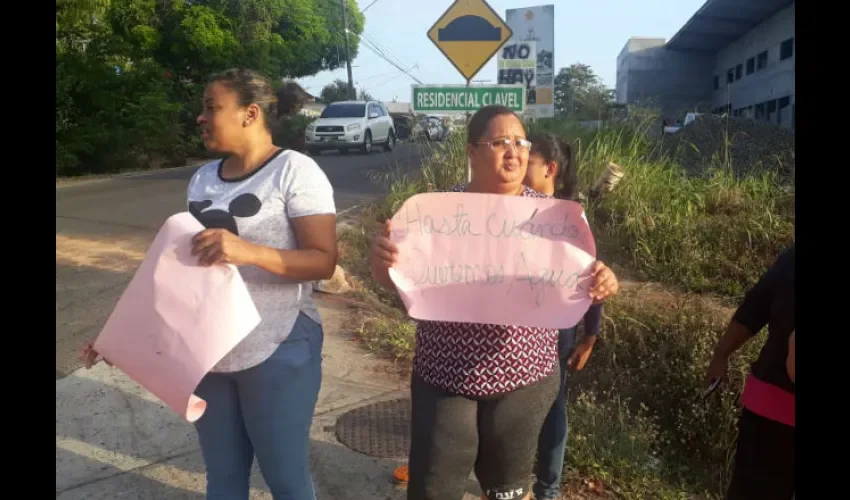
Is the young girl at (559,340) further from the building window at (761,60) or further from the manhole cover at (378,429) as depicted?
the building window at (761,60)

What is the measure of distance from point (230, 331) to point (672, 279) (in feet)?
16.3

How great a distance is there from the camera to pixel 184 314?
86.3 inches

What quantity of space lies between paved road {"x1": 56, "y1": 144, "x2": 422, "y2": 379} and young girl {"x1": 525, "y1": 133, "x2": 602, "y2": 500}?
3212 millimetres

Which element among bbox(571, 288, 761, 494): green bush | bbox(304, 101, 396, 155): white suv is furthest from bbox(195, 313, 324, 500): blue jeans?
bbox(304, 101, 396, 155): white suv

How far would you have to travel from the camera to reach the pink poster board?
216 cm

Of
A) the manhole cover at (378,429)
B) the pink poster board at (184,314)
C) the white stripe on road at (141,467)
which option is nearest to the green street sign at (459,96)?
the manhole cover at (378,429)

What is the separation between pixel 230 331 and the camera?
7.09 ft

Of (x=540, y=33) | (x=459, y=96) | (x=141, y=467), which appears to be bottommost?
(x=141, y=467)

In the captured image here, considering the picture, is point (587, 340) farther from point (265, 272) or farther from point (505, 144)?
point (265, 272)

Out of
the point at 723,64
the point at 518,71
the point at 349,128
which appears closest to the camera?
the point at 518,71

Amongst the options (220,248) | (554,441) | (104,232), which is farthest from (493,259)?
(104,232)

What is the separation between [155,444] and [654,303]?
3338 mm
